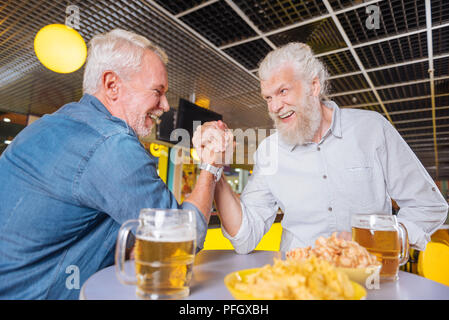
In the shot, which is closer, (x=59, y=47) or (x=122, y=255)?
(x=122, y=255)

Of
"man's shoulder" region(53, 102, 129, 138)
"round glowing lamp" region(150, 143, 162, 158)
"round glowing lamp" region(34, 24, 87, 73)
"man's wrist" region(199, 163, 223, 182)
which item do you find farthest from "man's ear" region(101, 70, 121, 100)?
"round glowing lamp" region(150, 143, 162, 158)

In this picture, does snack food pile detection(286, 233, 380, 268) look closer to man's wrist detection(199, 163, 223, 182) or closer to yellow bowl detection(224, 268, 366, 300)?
yellow bowl detection(224, 268, 366, 300)

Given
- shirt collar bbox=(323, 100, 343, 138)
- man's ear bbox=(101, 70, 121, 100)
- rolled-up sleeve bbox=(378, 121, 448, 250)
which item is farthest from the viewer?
shirt collar bbox=(323, 100, 343, 138)

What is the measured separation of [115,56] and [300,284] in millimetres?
1104

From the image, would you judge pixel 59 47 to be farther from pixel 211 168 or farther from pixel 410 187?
pixel 410 187

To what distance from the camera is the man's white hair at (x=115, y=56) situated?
3.93 ft

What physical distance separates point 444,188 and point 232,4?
813 inches

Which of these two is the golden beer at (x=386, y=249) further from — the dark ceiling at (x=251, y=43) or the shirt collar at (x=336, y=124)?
the dark ceiling at (x=251, y=43)

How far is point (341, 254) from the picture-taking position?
73 cm

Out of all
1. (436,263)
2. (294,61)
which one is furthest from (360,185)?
(294,61)

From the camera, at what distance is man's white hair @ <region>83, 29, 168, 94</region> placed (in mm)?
1197

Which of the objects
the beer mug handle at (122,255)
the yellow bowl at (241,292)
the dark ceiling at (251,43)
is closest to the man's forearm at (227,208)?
the yellow bowl at (241,292)

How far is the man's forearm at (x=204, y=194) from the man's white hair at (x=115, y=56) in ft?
1.82
